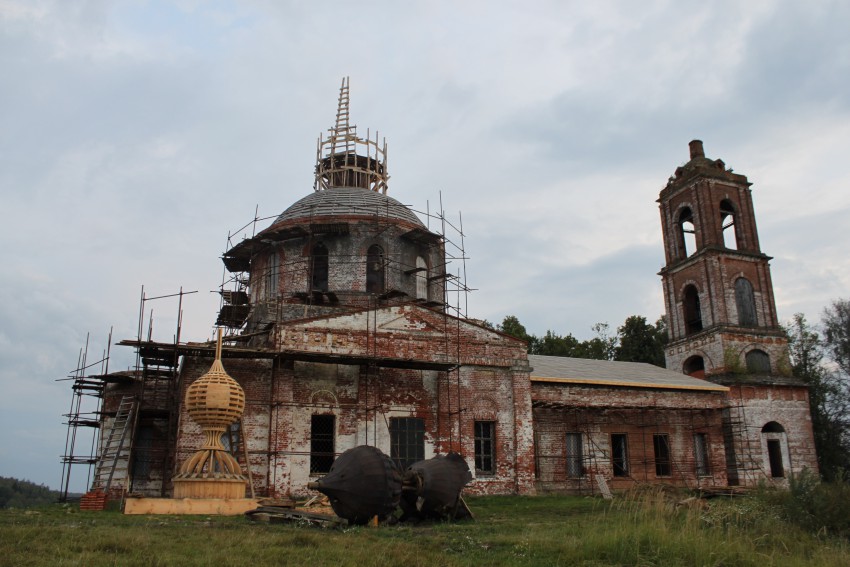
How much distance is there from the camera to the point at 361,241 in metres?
24.9

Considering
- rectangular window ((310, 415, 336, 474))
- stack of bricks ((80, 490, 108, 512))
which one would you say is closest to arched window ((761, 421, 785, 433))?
rectangular window ((310, 415, 336, 474))

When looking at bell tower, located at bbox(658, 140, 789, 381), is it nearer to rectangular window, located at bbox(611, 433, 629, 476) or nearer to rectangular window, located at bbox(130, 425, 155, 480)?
rectangular window, located at bbox(611, 433, 629, 476)

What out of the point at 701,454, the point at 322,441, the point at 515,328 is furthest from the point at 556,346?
the point at 322,441

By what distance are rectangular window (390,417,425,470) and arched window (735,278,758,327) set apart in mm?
17293

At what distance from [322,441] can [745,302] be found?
2077cm

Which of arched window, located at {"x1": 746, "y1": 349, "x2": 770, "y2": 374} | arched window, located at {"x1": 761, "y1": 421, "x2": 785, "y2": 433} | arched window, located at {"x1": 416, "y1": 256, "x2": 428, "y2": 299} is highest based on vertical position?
arched window, located at {"x1": 416, "y1": 256, "x2": 428, "y2": 299}

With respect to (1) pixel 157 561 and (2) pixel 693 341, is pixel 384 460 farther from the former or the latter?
(2) pixel 693 341

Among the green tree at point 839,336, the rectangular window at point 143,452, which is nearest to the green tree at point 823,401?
the green tree at point 839,336

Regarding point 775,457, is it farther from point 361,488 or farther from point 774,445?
point 361,488

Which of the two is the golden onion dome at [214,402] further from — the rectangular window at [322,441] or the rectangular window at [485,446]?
the rectangular window at [485,446]

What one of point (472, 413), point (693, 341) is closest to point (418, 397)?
point (472, 413)

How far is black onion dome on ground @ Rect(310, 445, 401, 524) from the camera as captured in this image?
12.6 m

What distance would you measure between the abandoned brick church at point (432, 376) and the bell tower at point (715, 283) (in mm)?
89

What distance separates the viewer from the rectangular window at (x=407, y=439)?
2038 cm
